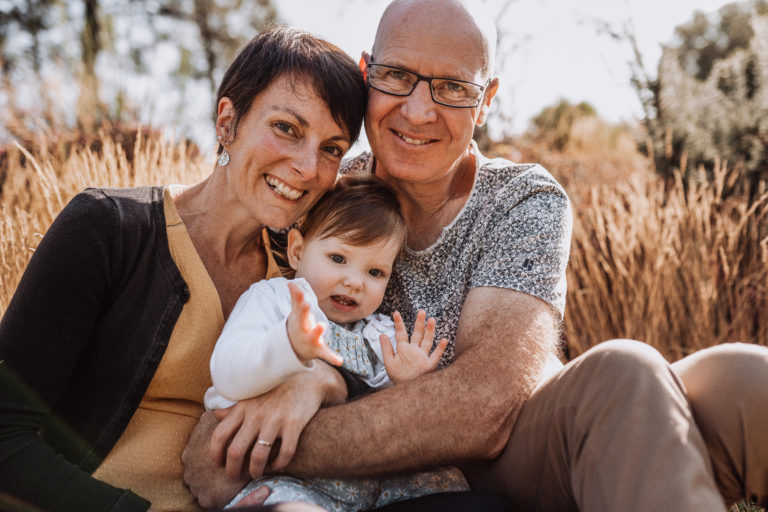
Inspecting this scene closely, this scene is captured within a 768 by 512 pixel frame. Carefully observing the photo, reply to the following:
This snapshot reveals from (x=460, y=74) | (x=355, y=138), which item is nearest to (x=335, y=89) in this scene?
(x=355, y=138)

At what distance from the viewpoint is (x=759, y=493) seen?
1.85m

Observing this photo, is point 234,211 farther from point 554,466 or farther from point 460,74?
point 554,466

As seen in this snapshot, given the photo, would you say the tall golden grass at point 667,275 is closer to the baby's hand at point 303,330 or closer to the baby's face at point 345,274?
the baby's face at point 345,274

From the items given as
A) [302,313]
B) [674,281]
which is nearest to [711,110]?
[674,281]

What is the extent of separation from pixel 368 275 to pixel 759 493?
4.47 feet

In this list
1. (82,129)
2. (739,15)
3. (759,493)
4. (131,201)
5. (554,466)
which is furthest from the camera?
(739,15)

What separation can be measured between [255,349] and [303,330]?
0.20m

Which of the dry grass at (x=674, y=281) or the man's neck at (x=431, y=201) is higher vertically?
the man's neck at (x=431, y=201)

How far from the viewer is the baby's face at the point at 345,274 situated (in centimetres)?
233

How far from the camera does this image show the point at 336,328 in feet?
7.48

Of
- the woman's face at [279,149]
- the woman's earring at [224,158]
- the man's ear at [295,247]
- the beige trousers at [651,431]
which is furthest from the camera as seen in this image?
the man's ear at [295,247]

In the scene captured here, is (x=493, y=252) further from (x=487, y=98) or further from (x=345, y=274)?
(x=487, y=98)

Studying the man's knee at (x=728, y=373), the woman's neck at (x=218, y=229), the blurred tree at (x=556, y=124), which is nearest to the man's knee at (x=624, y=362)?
the man's knee at (x=728, y=373)

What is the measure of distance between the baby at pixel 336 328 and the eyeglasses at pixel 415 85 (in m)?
0.37
